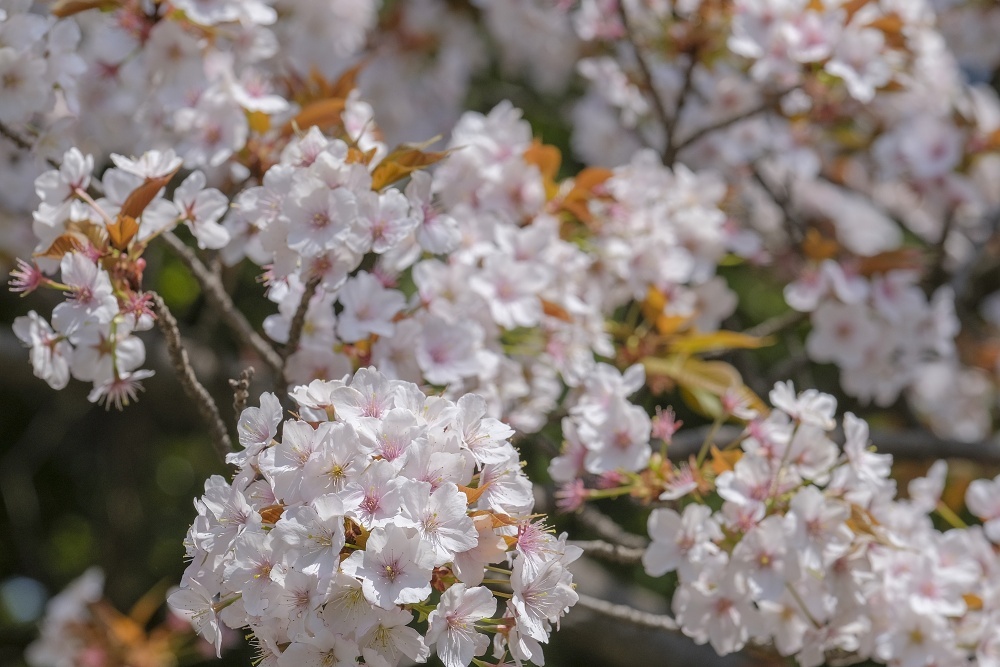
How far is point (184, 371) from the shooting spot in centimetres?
160

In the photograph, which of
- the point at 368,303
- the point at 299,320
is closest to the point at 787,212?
the point at 368,303

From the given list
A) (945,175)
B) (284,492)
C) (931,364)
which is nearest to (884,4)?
(945,175)

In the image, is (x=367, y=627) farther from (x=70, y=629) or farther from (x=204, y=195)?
(x=70, y=629)

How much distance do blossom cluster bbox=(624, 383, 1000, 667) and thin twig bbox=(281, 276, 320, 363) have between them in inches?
26.8

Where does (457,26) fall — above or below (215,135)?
below

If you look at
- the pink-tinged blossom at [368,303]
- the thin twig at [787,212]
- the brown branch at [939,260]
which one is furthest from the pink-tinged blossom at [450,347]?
the brown branch at [939,260]

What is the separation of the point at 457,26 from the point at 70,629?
7.97 ft

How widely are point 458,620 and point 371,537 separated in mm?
174

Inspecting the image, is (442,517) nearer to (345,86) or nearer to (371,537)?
(371,537)

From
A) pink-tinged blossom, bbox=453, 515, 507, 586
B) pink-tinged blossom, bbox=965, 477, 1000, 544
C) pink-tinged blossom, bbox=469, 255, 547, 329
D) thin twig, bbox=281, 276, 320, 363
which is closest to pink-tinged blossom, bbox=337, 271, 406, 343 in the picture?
thin twig, bbox=281, 276, 320, 363

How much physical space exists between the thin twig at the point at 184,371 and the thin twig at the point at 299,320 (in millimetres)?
159

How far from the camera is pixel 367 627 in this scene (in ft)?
4.06

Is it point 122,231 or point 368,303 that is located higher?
point 122,231

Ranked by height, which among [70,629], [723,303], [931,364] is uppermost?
[723,303]
